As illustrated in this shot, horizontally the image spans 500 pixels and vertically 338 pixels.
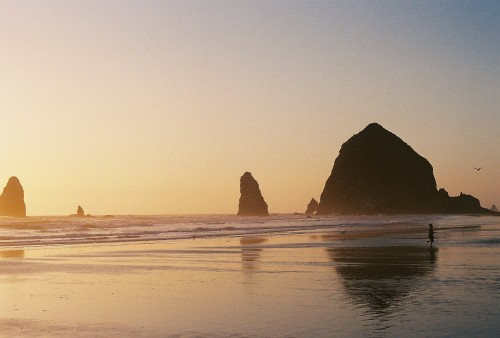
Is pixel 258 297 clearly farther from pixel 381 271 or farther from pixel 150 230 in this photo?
pixel 150 230

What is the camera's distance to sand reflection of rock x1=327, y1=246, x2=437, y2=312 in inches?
749

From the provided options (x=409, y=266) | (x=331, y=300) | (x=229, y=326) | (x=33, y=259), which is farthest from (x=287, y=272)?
(x=33, y=259)

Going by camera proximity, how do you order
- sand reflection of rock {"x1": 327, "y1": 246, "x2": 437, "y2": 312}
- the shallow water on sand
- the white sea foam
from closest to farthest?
the shallow water on sand → sand reflection of rock {"x1": 327, "y1": 246, "x2": 437, "y2": 312} → the white sea foam

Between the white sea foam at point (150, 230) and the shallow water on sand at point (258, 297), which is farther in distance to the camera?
the white sea foam at point (150, 230)

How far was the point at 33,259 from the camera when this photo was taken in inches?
1471

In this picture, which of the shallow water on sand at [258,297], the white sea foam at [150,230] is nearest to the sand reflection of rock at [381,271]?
the shallow water on sand at [258,297]

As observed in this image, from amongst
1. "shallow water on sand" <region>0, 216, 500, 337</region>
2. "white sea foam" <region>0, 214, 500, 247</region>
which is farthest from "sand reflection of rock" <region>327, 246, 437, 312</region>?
"white sea foam" <region>0, 214, 500, 247</region>

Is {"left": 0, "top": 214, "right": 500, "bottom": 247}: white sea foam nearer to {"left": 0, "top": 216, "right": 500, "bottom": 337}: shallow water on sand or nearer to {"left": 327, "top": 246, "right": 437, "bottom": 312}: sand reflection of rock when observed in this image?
{"left": 327, "top": 246, "right": 437, "bottom": 312}: sand reflection of rock

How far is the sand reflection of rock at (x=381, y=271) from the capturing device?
19.0 meters

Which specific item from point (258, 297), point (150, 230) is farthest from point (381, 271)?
point (150, 230)

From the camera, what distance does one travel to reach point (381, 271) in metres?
26.6

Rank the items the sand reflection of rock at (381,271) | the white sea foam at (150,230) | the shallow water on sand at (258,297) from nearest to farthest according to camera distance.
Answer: the shallow water on sand at (258,297) < the sand reflection of rock at (381,271) < the white sea foam at (150,230)

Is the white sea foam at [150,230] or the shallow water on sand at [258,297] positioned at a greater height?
the white sea foam at [150,230]

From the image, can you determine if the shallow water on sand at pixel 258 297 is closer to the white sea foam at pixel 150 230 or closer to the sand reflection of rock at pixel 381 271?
the sand reflection of rock at pixel 381 271
